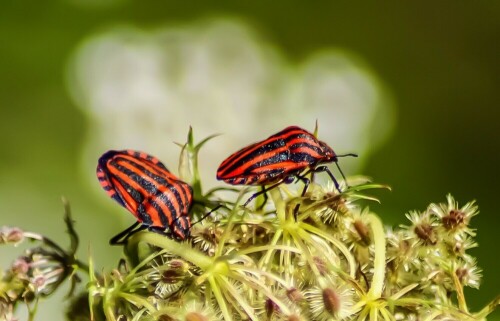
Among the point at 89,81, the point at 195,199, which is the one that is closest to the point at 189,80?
the point at 89,81

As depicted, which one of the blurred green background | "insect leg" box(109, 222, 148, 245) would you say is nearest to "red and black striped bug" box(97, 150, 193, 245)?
"insect leg" box(109, 222, 148, 245)

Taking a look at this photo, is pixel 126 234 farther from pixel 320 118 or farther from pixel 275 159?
pixel 320 118

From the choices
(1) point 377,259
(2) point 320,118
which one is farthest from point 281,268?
(2) point 320,118

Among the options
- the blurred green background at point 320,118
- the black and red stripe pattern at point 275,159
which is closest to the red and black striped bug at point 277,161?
the black and red stripe pattern at point 275,159

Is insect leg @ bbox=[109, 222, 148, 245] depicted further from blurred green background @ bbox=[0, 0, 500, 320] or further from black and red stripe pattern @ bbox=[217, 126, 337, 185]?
blurred green background @ bbox=[0, 0, 500, 320]

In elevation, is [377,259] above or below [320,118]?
below

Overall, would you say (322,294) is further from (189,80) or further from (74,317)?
(189,80)
